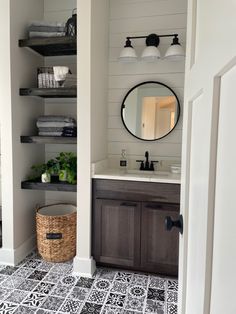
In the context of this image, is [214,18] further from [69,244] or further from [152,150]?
[69,244]

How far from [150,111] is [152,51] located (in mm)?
581

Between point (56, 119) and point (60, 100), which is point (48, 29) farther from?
point (56, 119)

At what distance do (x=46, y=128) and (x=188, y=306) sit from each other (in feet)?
6.51

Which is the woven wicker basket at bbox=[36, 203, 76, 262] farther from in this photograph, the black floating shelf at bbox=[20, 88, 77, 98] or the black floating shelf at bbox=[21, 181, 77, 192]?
the black floating shelf at bbox=[20, 88, 77, 98]

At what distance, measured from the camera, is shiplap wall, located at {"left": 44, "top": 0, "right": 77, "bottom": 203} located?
2678 millimetres

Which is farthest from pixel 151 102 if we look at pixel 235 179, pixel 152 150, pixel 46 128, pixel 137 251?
pixel 235 179

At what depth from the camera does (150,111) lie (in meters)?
2.60

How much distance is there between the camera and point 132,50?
7.93 ft

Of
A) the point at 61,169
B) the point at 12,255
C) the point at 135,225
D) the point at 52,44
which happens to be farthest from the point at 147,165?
the point at 12,255

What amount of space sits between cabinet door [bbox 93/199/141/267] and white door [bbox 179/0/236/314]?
4.44ft

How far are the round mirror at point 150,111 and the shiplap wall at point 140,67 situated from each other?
0.06 meters

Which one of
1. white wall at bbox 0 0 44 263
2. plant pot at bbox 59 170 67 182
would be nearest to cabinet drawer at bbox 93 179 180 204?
plant pot at bbox 59 170 67 182

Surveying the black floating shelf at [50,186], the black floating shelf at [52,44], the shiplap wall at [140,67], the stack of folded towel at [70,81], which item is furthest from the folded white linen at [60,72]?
the black floating shelf at [50,186]

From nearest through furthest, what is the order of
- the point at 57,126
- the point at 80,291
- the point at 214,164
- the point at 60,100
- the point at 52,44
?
the point at 214,164
the point at 80,291
the point at 52,44
the point at 57,126
the point at 60,100
